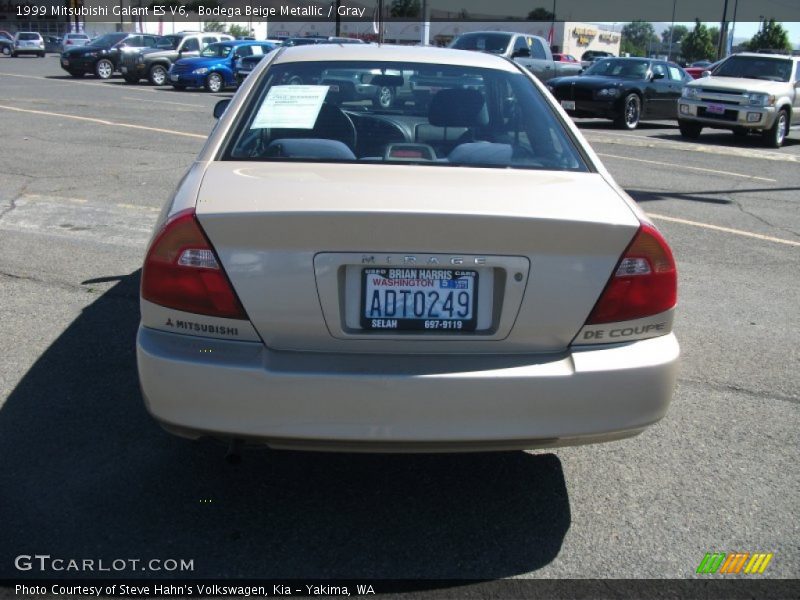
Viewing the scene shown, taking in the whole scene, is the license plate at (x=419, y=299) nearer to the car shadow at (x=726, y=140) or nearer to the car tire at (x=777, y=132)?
the car shadow at (x=726, y=140)

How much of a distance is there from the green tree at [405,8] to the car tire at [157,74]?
180ft

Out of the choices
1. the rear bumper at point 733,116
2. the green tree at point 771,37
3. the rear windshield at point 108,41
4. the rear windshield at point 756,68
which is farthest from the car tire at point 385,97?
the green tree at point 771,37

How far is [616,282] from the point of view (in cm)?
293

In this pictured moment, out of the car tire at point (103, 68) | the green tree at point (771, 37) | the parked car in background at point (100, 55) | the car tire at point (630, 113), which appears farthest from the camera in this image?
the green tree at point (771, 37)

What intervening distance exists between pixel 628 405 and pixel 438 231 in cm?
85

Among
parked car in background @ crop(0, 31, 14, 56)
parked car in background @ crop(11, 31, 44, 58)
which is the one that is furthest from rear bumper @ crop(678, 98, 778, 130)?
parked car in background @ crop(0, 31, 14, 56)

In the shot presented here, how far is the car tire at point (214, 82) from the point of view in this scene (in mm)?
26422

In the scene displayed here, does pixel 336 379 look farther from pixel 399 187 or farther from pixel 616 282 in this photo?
pixel 616 282

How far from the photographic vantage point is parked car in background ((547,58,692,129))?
60.1 feet

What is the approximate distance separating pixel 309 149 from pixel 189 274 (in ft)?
3.09

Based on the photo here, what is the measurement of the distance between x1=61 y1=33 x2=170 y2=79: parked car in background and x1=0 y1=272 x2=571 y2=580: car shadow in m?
28.2

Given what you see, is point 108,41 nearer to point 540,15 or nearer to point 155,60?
Answer: point 155,60

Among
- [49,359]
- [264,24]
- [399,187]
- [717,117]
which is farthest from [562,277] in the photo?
[264,24]

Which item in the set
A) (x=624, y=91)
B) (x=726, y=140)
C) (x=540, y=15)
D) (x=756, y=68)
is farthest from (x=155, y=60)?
(x=540, y=15)
